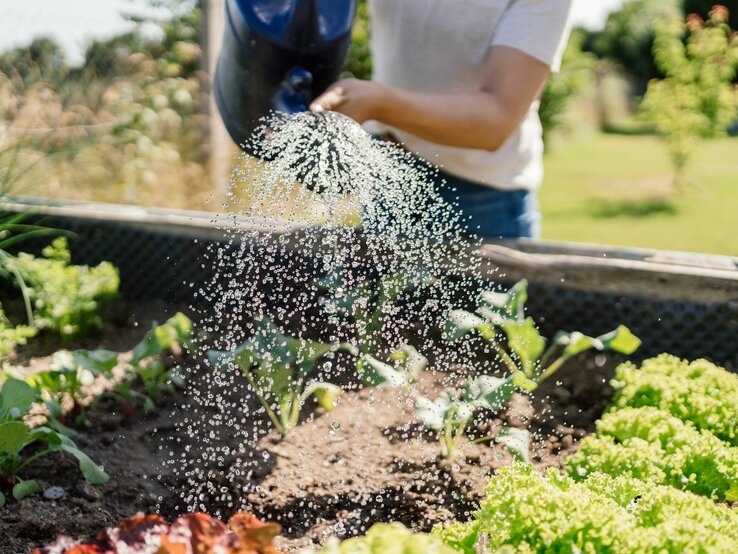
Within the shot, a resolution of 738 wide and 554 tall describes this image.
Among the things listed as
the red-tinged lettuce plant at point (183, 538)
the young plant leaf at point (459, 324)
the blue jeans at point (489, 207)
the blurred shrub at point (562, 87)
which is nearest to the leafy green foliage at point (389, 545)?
the red-tinged lettuce plant at point (183, 538)

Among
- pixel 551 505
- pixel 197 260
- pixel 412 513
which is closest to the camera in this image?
pixel 551 505

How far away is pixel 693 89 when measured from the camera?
8.65m

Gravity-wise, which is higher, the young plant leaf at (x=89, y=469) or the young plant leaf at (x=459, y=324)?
the young plant leaf at (x=459, y=324)

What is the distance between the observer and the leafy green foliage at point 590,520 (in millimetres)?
1047

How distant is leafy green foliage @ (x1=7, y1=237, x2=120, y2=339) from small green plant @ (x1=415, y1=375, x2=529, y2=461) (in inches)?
47.4

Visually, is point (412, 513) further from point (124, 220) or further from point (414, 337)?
point (124, 220)

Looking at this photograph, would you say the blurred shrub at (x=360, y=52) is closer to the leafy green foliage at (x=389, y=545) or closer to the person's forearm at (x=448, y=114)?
the person's forearm at (x=448, y=114)

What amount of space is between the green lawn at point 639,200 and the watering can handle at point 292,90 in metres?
5.07

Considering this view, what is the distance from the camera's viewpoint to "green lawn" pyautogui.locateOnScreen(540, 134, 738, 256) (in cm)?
675

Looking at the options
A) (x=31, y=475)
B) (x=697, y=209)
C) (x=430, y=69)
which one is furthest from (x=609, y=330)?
(x=697, y=209)

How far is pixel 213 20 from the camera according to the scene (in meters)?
4.71

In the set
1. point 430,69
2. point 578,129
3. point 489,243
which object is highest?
point 430,69

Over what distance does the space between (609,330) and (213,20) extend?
3.45 m

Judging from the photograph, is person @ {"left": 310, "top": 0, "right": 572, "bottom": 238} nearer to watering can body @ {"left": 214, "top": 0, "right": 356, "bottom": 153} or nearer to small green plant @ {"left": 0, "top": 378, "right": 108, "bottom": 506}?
watering can body @ {"left": 214, "top": 0, "right": 356, "bottom": 153}
